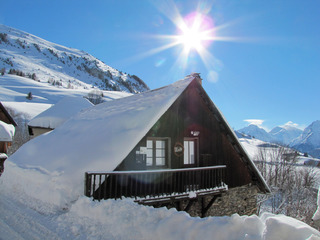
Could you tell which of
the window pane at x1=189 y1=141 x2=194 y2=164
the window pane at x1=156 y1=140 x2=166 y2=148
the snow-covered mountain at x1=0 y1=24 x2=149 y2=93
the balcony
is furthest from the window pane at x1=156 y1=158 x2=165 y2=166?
the snow-covered mountain at x1=0 y1=24 x2=149 y2=93

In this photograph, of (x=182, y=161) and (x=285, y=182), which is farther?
(x=285, y=182)

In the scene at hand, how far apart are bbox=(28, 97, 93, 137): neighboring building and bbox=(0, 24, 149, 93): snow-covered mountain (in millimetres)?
65049

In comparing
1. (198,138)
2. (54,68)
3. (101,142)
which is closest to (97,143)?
(101,142)

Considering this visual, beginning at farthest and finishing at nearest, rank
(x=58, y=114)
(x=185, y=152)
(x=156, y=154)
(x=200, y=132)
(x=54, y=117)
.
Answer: (x=58, y=114), (x=54, y=117), (x=200, y=132), (x=185, y=152), (x=156, y=154)

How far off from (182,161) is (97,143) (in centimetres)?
394

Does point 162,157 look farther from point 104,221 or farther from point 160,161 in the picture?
point 104,221

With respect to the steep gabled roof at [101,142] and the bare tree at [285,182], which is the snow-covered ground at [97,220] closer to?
the steep gabled roof at [101,142]

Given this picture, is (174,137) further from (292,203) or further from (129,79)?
(129,79)

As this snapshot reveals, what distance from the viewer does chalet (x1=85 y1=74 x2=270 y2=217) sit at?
7.61 m

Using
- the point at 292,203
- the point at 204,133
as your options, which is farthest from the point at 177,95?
the point at 292,203

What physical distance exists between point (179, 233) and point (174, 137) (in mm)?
6047

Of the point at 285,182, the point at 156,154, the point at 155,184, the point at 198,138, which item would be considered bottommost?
the point at 285,182

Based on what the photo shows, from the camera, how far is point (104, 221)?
543cm

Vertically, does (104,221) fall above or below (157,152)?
below
